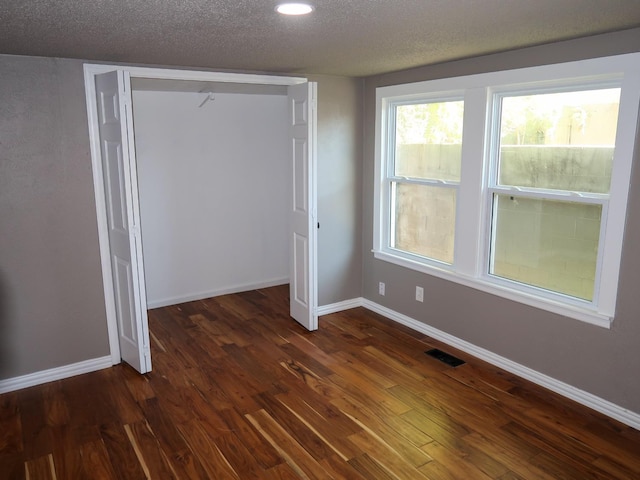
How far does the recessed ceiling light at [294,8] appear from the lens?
193cm

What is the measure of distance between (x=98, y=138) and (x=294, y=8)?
201 centimetres

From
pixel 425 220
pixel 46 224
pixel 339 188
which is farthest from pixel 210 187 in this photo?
pixel 425 220

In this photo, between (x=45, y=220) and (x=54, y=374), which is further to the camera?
(x=54, y=374)

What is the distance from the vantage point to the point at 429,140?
401cm

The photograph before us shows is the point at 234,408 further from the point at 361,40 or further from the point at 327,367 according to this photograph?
the point at 361,40

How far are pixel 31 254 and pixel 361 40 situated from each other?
253 cm

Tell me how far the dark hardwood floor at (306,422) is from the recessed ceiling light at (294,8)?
2.17m

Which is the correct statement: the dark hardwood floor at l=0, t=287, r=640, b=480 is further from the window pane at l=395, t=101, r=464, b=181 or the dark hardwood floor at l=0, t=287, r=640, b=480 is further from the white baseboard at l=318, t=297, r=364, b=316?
the window pane at l=395, t=101, r=464, b=181

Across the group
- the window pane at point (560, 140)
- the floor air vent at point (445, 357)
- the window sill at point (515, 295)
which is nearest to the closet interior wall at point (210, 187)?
the window sill at point (515, 295)

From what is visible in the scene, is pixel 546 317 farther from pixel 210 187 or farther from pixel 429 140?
pixel 210 187

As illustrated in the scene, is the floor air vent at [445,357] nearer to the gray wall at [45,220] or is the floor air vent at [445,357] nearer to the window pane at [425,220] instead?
the window pane at [425,220]

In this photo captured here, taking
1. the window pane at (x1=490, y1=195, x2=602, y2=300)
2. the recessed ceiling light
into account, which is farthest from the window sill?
the recessed ceiling light

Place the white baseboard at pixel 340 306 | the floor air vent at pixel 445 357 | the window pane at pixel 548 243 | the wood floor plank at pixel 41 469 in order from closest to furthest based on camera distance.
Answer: the wood floor plank at pixel 41 469 → the window pane at pixel 548 243 → the floor air vent at pixel 445 357 → the white baseboard at pixel 340 306

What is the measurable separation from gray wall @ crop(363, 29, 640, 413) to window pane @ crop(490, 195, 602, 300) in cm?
21
